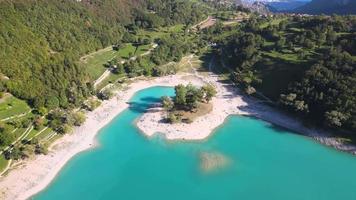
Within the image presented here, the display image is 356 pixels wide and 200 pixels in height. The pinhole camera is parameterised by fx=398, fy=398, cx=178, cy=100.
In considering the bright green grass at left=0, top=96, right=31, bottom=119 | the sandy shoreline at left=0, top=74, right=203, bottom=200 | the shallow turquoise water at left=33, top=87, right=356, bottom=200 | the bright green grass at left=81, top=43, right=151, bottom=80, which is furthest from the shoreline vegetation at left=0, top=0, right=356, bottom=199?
the shallow turquoise water at left=33, top=87, right=356, bottom=200

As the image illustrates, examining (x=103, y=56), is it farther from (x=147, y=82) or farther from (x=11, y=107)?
(x=11, y=107)

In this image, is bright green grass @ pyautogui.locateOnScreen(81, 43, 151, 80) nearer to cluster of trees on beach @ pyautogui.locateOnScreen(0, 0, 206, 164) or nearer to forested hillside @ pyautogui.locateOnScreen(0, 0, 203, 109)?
cluster of trees on beach @ pyautogui.locateOnScreen(0, 0, 206, 164)

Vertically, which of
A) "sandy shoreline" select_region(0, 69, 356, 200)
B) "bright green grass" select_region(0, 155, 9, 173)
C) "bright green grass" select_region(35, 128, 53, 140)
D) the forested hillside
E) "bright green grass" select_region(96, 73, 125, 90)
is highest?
the forested hillside

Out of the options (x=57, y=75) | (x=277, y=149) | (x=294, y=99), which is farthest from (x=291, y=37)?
(x=57, y=75)

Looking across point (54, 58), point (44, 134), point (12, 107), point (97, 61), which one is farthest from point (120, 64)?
point (44, 134)

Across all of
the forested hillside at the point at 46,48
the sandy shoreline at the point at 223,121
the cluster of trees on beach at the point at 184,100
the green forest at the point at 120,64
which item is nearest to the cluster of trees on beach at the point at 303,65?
the green forest at the point at 120,64

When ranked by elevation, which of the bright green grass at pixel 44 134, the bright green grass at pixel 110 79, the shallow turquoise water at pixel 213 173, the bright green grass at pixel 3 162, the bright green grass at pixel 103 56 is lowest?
the shallow turquoise water at pixel 213 173

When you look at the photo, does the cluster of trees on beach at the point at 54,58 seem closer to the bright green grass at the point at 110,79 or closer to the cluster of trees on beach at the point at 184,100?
the bright green grass at the point at 110,79

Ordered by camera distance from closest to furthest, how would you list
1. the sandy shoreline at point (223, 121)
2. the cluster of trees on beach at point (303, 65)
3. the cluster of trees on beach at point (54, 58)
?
the sandy shoreline at point (223, 121) → the cluster of trees on beach at point (54, 58) → the cluster of trees on beach at point (303, 65)
